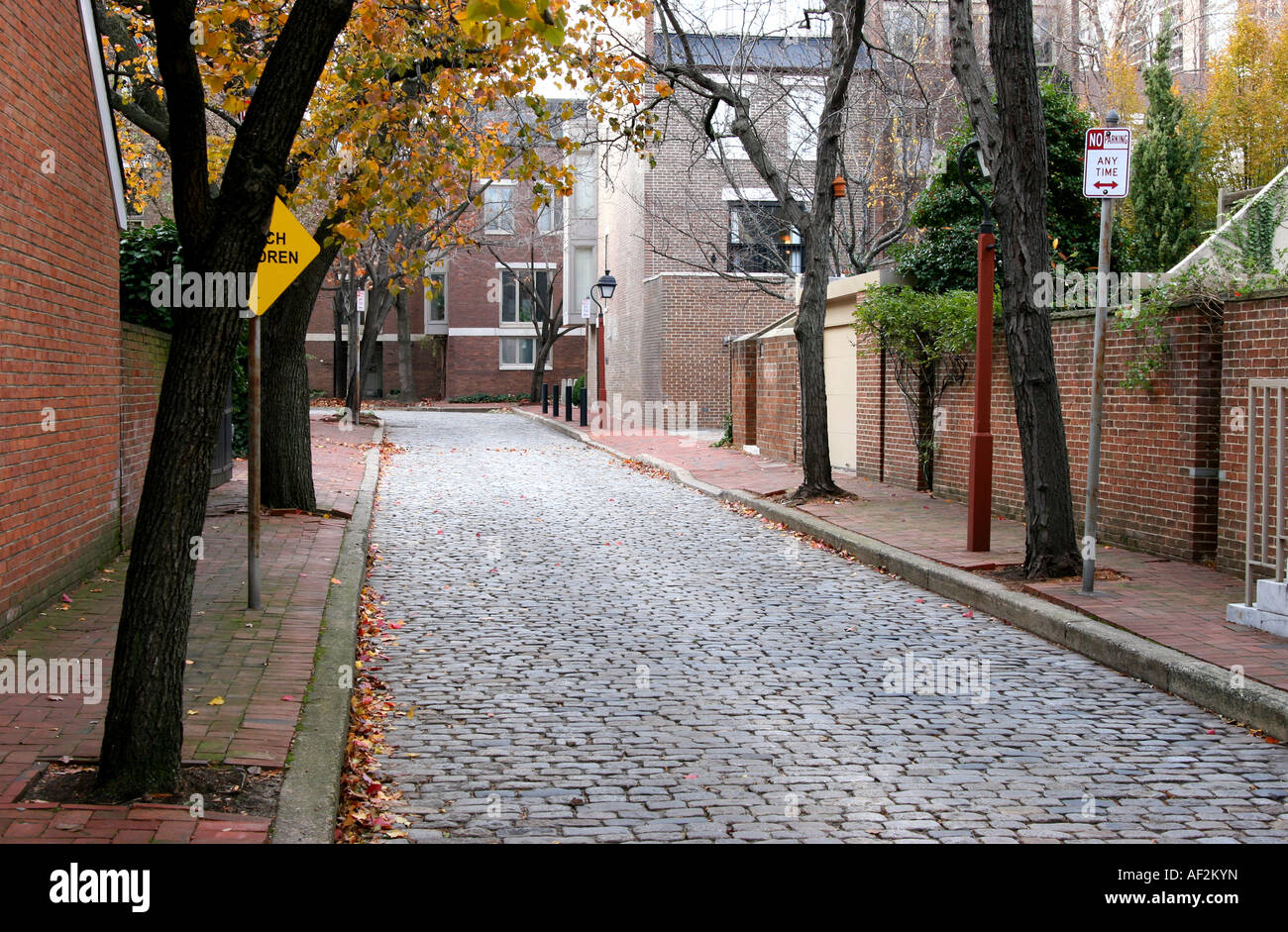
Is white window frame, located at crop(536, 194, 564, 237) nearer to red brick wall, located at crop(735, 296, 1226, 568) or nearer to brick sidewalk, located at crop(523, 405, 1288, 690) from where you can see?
brick sidewalk, located at crop(523, 405, 1288, 690)

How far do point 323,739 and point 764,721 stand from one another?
215 centimetres

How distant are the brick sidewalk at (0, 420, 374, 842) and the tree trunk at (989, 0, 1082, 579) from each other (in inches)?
221

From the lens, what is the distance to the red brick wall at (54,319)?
283 inches

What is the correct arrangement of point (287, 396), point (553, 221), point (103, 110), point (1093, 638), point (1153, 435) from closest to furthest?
point (1093, 638) < point (103, 110) < point (1153, 435) < point (287, 396) < point (553, 221)

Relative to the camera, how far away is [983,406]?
36.7 feet

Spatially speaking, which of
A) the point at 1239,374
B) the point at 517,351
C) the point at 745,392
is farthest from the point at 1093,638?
the point at 517,351

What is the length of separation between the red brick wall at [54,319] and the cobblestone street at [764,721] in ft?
7.49

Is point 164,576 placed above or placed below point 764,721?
above

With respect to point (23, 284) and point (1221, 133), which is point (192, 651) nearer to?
point (23, 284)

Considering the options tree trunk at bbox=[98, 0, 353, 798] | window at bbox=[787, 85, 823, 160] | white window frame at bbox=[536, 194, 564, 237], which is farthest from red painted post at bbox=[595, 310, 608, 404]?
tree trunk at bbox=[98, 0, 353, 798]

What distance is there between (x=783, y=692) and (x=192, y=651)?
3322mm

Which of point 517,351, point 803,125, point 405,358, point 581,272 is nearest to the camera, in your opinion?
point 803,125

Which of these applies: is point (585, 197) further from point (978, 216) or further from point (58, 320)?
point (58, 320)

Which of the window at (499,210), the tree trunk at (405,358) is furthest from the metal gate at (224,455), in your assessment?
the window at (499,210)
